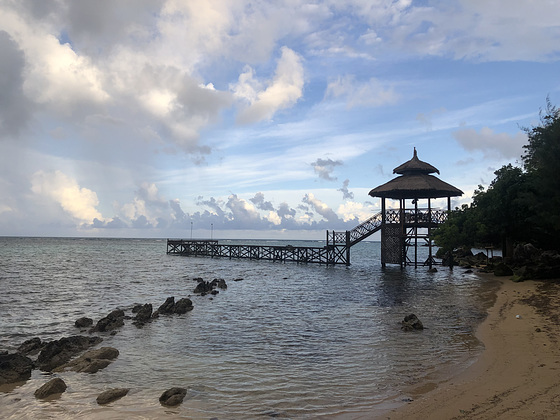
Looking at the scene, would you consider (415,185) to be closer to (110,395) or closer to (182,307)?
(182,307)

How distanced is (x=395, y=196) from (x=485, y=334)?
24.1 meters

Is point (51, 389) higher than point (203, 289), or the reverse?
point (51, 389)

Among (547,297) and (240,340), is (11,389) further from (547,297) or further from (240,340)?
(547,297)

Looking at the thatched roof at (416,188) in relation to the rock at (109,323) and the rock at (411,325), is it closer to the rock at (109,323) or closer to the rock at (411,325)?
the rock at (411,325)

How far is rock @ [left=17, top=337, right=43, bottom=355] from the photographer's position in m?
11.1

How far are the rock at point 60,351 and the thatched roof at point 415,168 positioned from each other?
2905 centimetres

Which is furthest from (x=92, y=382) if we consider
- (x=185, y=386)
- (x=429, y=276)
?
(x=429, y=276)

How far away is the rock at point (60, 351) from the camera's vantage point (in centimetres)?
974

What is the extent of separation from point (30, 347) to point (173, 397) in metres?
6.50

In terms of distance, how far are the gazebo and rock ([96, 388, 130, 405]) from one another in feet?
91.3

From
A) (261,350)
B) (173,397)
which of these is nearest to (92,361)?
(173,397)

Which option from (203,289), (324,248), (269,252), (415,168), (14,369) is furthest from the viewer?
(269,252)

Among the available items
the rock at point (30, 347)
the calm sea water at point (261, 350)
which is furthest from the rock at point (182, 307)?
the rock at point (30, 347)

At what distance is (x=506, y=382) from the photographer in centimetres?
723
